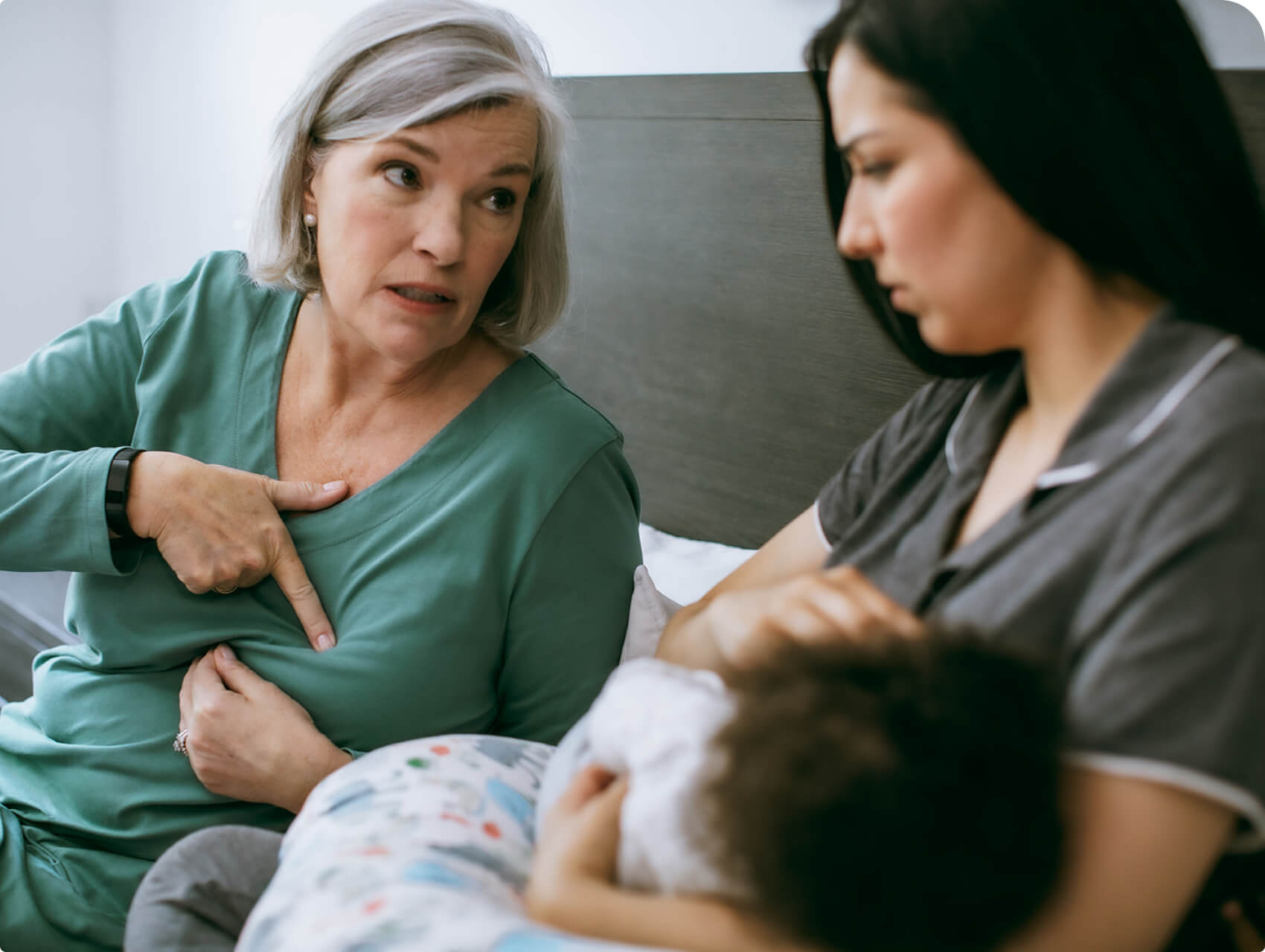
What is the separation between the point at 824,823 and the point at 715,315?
1190 mm

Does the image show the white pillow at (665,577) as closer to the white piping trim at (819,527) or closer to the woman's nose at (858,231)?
the white piping trim at (819,527)

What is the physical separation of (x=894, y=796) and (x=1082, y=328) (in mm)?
294

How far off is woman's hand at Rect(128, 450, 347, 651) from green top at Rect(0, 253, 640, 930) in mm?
28

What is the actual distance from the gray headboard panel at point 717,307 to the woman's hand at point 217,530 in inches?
26.8

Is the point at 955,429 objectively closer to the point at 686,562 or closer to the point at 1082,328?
the point at 1082,328

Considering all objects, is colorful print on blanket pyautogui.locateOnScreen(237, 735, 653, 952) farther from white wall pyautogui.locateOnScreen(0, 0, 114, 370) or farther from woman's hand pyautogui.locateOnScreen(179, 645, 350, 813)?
white wall pyautogui.locateOnScreen(0, 0, 114, 370)

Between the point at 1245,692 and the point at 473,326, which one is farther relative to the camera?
the point at 473,326

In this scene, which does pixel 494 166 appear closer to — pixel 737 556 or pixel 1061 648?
pixel 737 556

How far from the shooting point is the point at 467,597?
1106 mm

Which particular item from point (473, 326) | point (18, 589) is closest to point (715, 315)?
point (473, 326)

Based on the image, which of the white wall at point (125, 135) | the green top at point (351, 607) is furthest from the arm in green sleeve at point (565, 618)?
the white wall at point (125, 135)

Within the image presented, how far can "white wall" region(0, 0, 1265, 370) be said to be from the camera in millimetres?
2930

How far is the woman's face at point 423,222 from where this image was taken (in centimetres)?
110

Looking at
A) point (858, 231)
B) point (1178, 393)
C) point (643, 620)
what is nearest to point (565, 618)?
point (643, 620)
